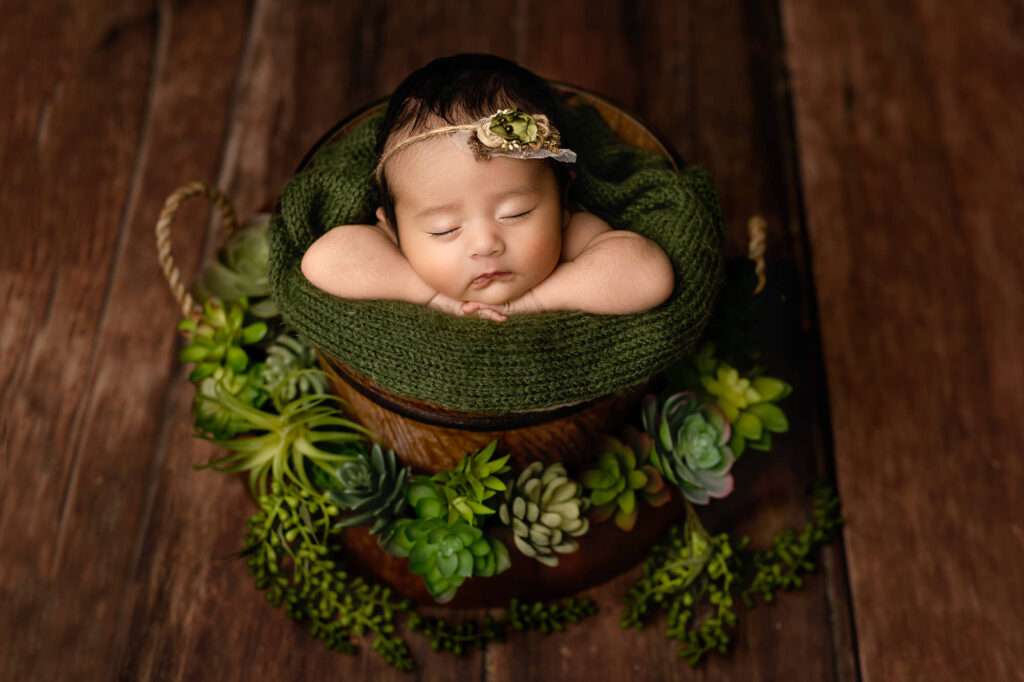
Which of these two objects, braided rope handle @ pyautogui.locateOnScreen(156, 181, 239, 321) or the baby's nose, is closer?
the baby's nose

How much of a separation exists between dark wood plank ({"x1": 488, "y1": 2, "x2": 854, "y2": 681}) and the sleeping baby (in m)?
0.24

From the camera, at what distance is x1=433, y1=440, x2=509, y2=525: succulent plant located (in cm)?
105

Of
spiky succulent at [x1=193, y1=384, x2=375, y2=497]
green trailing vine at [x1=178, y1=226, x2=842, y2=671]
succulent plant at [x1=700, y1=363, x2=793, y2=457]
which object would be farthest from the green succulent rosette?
succulent plant at [x1=700, y1=363, x2=793, y2=457]

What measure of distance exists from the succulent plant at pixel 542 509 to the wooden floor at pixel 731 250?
0.20m

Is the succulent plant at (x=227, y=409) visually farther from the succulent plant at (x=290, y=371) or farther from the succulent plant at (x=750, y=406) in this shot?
the succulent plant at (x=750, y=406)

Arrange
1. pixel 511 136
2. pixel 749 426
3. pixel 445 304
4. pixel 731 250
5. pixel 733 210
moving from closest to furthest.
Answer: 1. pixel 511 136
2. pixel 445 304
3. pixel 749 426
4. pixel 731 250
5. pixel 733 210

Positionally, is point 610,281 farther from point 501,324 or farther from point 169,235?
point 169,235

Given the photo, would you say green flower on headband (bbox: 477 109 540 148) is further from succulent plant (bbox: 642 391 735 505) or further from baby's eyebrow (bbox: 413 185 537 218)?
succulent plant (bbox: 642 391 735 505)

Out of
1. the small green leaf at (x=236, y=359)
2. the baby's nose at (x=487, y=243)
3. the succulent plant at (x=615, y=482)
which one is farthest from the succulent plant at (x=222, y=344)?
the succulent plant at (x=615, y=482)

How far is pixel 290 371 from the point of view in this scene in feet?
3.94

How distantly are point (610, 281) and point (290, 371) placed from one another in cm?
43

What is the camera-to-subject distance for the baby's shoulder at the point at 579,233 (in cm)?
114

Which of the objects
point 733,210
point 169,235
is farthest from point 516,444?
point 733,210

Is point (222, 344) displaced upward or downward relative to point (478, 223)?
downward
